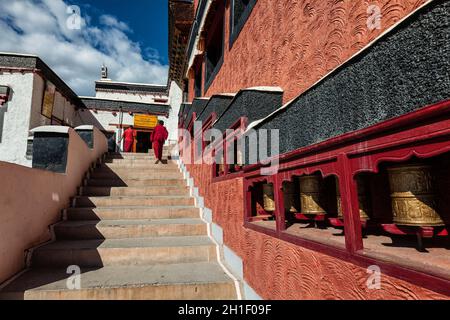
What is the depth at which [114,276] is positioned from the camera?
3.10 m

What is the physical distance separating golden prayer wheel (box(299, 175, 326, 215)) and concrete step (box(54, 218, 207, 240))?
2.61 m

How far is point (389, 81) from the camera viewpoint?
126 centimetres

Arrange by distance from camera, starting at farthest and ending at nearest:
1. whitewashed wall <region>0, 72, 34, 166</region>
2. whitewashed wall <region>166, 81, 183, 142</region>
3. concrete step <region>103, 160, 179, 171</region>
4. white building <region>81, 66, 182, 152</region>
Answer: whitewashed wall <region>166, 81, 183, 142</region>
white building <region>81, 66, 182, 152</region>
whitewashed wall <region>0, 72, 34, 166</region>
concrete step <region>103, 160, 179, 171</region>

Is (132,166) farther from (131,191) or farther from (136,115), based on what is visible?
(136,115)

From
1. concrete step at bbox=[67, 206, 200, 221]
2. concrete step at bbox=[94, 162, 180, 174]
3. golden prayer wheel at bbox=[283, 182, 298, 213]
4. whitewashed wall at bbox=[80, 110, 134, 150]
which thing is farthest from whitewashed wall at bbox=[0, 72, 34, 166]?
golden prayer wheel at bbox=[283, 182, 298, 213]

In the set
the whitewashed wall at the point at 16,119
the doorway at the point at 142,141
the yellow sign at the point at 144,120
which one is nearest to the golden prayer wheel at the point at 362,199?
the whitewashed wall at the point at 16,119

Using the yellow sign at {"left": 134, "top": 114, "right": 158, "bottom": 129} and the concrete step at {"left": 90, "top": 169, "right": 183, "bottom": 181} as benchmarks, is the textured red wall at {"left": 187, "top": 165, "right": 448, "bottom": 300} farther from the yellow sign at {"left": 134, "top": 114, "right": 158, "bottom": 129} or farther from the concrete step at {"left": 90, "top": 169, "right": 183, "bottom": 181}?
the yellow sign at {"left": 134, "top": 114, "right": 158, "bottom": 129}

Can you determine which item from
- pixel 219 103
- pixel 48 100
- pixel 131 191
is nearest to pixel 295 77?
pixel 219 103

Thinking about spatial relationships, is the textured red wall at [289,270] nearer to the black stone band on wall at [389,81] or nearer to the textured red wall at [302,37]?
the black stone band on wall at [389,81]

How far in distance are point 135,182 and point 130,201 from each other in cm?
117

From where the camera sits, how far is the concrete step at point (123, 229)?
4.11 meters

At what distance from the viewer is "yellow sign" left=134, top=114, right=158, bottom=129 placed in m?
16.6

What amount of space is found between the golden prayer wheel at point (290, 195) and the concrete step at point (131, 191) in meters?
3.82
